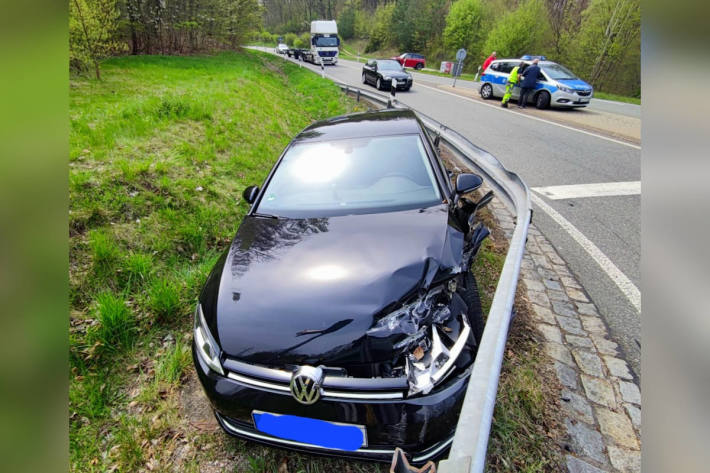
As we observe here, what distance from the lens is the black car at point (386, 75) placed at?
15125mm

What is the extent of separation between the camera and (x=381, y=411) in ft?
5.15

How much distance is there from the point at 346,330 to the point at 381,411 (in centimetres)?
40

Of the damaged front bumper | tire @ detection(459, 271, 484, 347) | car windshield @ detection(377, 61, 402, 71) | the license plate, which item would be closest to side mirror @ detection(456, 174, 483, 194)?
tire @ detection(459, 271, 484, 347)

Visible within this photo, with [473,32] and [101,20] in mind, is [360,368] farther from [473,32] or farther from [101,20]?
[473,32]

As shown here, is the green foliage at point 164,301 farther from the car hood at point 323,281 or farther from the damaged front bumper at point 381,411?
the damaged front bumper at point 381,411

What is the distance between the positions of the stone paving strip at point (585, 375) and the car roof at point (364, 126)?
183 centimetres

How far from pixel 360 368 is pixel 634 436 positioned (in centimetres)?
156

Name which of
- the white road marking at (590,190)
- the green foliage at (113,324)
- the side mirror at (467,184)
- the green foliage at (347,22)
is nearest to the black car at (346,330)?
the side mirror at (467,184)

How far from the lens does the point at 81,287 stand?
280cm

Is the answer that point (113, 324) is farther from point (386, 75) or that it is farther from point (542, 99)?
point (386, 75)

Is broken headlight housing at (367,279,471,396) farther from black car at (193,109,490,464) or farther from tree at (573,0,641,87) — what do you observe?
tree at (573,0,641,87)

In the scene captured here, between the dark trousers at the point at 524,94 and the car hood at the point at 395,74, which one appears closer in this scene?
the dark trousers at the point at 524,94

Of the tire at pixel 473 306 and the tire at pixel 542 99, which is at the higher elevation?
the tire at pixel 542 99

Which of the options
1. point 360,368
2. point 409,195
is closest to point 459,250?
point 409,195
